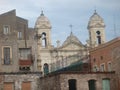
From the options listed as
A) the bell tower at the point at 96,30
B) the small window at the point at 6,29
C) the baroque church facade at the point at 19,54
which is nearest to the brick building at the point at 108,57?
the baroque church facade at the point at 19,54

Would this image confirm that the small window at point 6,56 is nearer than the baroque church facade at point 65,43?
Yes

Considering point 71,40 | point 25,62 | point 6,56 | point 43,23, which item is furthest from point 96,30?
point 6,56

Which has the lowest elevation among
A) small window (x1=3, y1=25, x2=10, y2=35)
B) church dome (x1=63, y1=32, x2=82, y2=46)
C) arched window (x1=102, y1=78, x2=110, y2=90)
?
arched window (x1=102, y1=78, x2=110, y2=90)

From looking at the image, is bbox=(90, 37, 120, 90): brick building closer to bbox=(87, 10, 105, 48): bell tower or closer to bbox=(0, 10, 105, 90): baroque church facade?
bbox=(0, 10, 105, 90): baroque church facade

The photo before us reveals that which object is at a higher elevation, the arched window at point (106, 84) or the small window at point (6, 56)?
the small window at point (6, 56)

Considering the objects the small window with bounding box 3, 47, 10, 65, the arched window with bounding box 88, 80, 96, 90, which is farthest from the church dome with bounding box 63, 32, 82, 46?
the arched window with bounding box 88, 80, 96, 90

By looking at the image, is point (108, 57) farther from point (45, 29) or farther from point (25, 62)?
point (45, 29)

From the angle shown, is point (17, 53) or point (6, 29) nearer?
point (17, 53)

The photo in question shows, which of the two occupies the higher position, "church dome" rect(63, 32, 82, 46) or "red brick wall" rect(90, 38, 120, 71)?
"church dome" rect(63, 32, 82, 46)

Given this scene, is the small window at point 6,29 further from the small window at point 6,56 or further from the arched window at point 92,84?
the arched window at point 92,84

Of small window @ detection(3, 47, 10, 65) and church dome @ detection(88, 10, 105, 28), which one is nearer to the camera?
small window @ detection(3, 47, 10, 65)

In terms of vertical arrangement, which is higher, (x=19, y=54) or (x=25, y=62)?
(x=19, y=54)

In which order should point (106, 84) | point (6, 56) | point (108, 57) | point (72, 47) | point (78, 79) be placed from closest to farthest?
point (78, 79), point (106, 84), point (108, 57), point (6, 56), point (72, 47)

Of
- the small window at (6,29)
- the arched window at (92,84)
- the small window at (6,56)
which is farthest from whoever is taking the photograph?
Result: the small window at (6,29)
